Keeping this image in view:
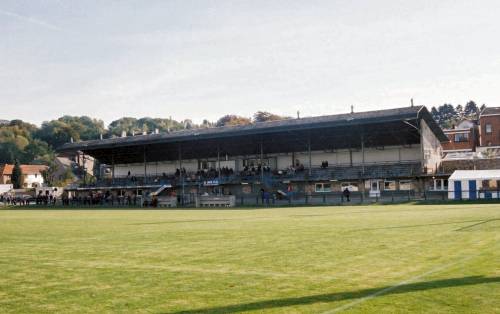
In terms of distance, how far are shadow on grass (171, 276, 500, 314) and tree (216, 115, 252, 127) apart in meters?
114

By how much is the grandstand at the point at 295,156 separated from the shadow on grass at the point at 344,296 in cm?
4524

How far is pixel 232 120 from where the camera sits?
13038cm

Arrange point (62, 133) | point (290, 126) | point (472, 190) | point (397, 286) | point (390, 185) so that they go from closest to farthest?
point (397, 286)
point (472, 190)
point (390, 185)
point (290, 126)
point (62, 133)

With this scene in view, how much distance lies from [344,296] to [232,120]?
124 meters

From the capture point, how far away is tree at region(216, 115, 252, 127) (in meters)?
127

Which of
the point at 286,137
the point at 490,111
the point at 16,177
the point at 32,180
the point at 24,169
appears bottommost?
the point at 32,180

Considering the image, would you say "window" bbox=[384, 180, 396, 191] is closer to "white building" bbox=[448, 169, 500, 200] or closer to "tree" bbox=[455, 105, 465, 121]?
"white building" bbox=[448, 169, 500, 200]

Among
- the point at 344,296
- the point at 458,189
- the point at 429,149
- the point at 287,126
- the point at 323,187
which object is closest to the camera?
the point at 344,296

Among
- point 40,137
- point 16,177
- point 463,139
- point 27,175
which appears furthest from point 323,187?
point 40,137

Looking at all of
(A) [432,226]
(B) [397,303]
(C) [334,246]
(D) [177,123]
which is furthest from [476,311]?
(D) [177,123]

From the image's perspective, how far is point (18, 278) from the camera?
944 cm

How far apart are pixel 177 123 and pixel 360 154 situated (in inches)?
4926

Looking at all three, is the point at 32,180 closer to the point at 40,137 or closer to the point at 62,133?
the point at 62,133

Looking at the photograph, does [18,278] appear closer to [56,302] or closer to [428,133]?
[56,302]
